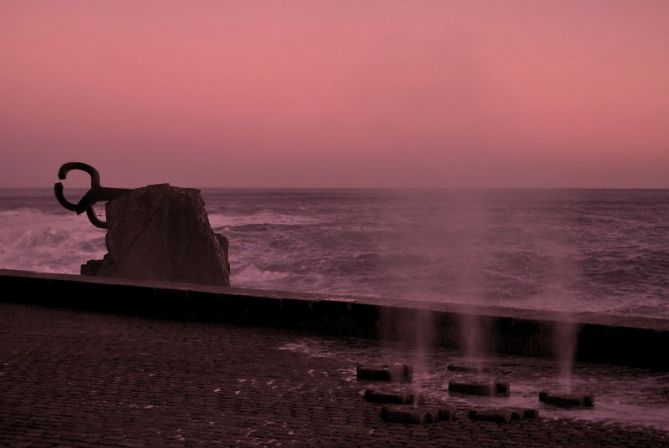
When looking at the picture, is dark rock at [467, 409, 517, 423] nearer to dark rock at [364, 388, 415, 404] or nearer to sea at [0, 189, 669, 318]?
dark rock at [364, 388, 415, 404]

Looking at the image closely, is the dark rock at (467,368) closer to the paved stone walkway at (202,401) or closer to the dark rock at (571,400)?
the paved stone walkway at (202,401)

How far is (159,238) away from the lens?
1588 cm

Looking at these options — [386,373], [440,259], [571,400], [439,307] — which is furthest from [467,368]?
[440,259]

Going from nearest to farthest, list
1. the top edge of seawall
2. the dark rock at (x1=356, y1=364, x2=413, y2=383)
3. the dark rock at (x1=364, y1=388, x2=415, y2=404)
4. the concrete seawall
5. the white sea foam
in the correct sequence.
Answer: the dark rock at (x1=364, y1=388, x2=415, y2=404)
the dark rock at (x1=356, y1=364, x2=413, y2=383)
the concrete seawall
the top edge of seawall
the white sea foam

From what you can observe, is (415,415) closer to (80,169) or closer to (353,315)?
(353,315)

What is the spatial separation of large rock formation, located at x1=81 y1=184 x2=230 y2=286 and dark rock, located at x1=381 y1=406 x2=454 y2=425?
34.1ft

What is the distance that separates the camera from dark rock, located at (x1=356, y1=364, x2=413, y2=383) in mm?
6809

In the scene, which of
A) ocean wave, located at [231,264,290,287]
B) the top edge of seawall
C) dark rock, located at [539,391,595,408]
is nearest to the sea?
ocean wave, located at [231,264,290,287]

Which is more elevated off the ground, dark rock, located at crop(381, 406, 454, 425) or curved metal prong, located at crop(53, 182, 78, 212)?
curved metal prong, located at crop(53, 182, 78, 212)

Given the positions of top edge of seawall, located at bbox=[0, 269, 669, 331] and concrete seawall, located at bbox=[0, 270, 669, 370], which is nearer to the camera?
concrete seawall, located at bbox=[0, 270, 669, 370]

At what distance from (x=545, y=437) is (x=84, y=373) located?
3.31 m

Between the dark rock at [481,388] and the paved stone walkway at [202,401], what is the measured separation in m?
0.63

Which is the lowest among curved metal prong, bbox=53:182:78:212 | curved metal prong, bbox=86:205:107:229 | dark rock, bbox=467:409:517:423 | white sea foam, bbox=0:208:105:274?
white sea foam, bbox=0:208:105:274

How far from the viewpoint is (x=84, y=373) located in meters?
7.11
